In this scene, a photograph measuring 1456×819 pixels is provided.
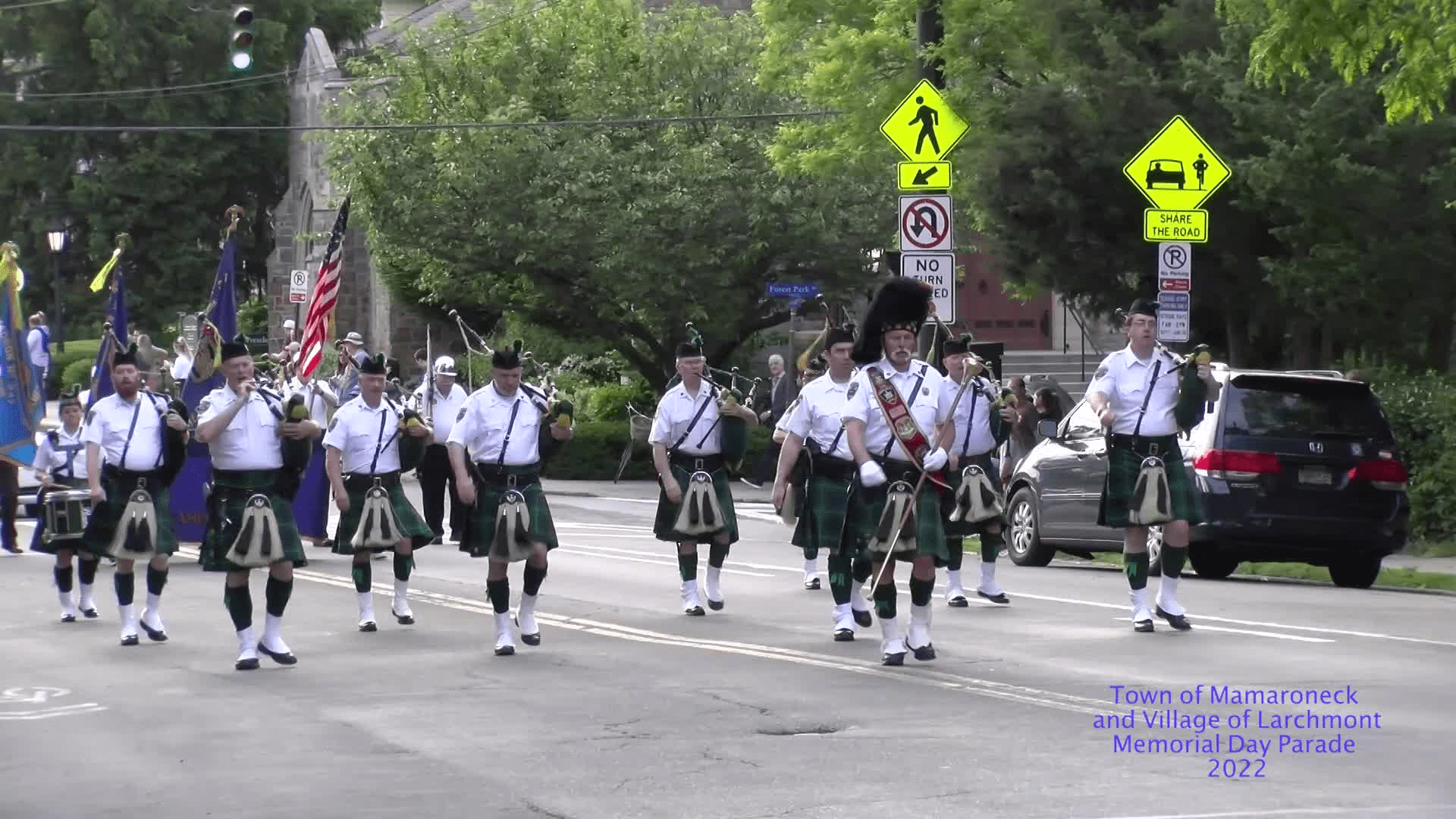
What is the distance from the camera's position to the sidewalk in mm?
33375

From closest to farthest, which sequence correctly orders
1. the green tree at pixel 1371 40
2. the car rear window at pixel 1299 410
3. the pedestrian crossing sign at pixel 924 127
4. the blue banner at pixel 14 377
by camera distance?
1. the green tree at pixel 1371 40
2. the car rear window at pixel 1299 410
3. the blue banner at pixel 14 377
4. the pedestrian crossing sign at pixel 924 127

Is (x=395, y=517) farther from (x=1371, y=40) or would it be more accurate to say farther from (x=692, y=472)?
(x=1371, y=40)

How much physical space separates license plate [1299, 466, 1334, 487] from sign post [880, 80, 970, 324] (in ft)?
11.8

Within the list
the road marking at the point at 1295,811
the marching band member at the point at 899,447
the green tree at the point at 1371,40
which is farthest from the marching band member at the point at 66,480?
the road marking at the point at 1295,811

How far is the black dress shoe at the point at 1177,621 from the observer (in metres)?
14.1

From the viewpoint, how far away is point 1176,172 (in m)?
19.9

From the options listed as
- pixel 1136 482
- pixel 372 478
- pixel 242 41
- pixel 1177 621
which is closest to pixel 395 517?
pixel 372 478

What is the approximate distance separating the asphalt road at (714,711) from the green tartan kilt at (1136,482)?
0.69 meters

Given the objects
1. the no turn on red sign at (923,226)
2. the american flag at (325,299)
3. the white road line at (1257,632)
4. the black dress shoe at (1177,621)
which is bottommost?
the white road line at (1257,632)

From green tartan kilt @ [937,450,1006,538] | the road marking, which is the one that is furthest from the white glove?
the road marking

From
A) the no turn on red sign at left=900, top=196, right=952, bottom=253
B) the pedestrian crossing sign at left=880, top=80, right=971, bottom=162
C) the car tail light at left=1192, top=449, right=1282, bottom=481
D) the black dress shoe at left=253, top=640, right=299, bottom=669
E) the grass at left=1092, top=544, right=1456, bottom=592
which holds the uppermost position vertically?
the pedestrian crossing sign at left=880, top=80, right=971, bottom=162

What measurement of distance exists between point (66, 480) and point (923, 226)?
7607 millimetres

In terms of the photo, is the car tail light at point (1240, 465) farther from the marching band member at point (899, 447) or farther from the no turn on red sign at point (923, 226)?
the marching band member at point (899, 447)

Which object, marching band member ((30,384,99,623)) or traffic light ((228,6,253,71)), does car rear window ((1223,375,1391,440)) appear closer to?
marching band member ((30,384,99,623))
